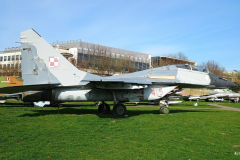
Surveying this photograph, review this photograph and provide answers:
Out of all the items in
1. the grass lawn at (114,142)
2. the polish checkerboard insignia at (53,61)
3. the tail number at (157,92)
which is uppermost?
the polish checkerboard insignia at (53,61)

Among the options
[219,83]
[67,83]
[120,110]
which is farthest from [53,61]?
[219,83]

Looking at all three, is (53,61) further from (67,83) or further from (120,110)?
(120,110)

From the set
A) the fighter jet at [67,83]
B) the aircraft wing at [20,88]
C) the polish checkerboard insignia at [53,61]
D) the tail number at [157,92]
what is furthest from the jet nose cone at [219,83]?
the aircraft wing at [20,88]

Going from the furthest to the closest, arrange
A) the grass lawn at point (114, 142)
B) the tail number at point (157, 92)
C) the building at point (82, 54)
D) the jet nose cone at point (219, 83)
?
the building at point (82, 54) → the jet nose cone at point (219, 83) → the tail number at point (157, 92) → the grass lawn at point (114, 142)

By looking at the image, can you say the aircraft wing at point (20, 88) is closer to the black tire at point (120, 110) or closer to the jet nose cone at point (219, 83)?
the black tire at point (120, 110)

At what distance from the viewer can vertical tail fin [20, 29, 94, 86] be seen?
12156 mm

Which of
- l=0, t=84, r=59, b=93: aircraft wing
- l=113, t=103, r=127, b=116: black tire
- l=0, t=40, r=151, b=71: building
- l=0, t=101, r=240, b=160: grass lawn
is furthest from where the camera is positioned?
l=0, t=40, r=151, b=71: building

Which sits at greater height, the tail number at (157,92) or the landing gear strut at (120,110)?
the tail number at (157,92)

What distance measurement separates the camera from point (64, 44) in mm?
55438

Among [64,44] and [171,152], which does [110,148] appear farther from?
[64,44]

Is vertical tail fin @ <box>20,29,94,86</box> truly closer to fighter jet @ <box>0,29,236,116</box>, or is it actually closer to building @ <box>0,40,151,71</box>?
fighter jet @ <box>0,29,236,116</box>

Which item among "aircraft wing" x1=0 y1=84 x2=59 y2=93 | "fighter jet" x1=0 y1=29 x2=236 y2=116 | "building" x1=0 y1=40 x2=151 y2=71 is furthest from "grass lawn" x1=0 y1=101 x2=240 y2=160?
"building" x1=0 y1=40 x2=151 y2=71

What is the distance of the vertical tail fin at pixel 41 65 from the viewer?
479 inches

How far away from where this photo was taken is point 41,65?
40.7ft
